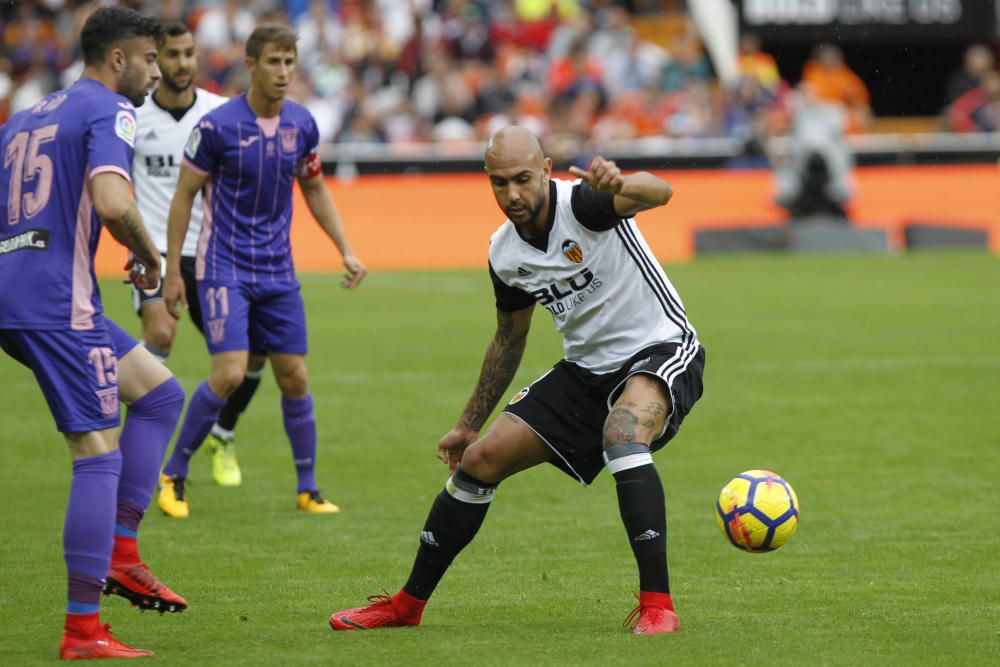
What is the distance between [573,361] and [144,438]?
5.46 ft

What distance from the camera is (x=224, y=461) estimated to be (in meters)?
8.93

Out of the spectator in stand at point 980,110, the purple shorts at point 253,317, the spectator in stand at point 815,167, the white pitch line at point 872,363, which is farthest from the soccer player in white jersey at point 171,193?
the spectator in stand at point 980,110

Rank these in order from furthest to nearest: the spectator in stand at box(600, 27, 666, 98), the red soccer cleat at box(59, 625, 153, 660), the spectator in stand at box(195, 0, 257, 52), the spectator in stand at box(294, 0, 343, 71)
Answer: the spectator in stand at box(600, 27, 666, 98), the spectator in stand at box(294, 0, 343, 71), the spectator in stand at box(195, 0, 257, 52), the red soccer cleat at box(59, 625, 153, 660)

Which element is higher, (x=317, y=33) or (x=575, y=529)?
(x=317, y=33)

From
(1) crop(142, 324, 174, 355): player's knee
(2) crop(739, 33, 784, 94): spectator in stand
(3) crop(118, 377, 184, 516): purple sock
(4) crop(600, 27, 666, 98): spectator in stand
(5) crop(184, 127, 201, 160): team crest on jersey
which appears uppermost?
(2) crop(739, 33, 784, 94): spectator in stand

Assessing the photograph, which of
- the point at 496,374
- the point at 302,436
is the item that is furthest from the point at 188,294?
the point at 496,374

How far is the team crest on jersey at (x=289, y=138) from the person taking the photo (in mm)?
8062

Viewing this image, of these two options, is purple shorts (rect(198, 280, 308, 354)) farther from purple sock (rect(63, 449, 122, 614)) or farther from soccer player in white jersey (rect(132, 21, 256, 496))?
purple sock (rect(63, 449, 122, 614))

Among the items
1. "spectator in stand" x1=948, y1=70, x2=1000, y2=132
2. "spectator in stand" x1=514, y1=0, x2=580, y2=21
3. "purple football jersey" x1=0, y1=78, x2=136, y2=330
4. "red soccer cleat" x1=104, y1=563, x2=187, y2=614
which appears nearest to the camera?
"purple football jersey" x1=0, y1=78, x2=136, y2=330

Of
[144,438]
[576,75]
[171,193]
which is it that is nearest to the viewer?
[144,438]

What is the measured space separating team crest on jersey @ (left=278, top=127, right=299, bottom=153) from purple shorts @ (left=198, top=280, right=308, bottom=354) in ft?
2.29

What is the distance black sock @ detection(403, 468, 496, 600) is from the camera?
19.3 feet

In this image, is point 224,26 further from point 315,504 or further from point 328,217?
point 315,504

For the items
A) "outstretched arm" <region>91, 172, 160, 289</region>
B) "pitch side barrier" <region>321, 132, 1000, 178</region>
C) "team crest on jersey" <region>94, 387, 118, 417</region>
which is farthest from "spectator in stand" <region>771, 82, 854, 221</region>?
"team crest on jersey" <region>94, 387, 118, 417</region>
